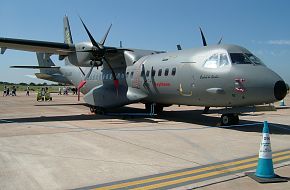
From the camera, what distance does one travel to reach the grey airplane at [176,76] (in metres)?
11.5

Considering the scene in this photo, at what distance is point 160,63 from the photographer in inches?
612

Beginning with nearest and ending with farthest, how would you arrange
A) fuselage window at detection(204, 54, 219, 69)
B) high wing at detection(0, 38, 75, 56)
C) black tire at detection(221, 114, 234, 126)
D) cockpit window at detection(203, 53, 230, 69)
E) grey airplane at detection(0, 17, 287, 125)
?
grey airplane at detection(0, 17, 287, 125) < cockpit window at detection(203, 53, 230, 69) < fuselage window at detection(204, 54, 219, 69) < black tire at detection(221, 114, 234, 126) < high wing at detection(0, 38, 75, 56)

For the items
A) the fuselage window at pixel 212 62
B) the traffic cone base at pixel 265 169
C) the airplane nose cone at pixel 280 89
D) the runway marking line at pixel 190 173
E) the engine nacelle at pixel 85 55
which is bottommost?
the runway marking line at pixel 190 173

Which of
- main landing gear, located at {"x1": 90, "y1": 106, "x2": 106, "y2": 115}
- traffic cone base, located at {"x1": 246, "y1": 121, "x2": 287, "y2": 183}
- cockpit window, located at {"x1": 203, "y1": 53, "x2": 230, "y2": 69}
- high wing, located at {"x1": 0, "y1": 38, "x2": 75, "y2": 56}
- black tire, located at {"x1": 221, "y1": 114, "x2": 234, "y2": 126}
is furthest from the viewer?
main landing gear, located at {"x1": 90, "y1": 106, "x2": 106, "y2": 115}

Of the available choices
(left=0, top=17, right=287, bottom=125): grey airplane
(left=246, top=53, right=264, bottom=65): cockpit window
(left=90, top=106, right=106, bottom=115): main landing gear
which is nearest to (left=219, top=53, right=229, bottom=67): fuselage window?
(left=0, top=17, right=287, bottom=125): grey airplane

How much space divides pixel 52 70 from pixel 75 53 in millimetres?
9785

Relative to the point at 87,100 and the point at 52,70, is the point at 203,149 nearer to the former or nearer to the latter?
the point at 87,100

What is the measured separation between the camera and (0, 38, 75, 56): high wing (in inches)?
627

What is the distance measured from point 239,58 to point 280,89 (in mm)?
2059

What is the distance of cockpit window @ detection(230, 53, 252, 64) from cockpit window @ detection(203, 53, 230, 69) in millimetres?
248

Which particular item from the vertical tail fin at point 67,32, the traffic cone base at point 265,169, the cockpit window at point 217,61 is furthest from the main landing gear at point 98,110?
the traffic cone base at point 265,169

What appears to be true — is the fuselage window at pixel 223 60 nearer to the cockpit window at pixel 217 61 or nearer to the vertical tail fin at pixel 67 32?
the cockpit window at pixel 217 61

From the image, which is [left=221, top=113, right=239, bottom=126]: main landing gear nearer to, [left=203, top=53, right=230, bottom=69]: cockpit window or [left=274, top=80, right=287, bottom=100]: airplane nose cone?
[left=203, top=53, right=230, bottom=69]: cockpit window

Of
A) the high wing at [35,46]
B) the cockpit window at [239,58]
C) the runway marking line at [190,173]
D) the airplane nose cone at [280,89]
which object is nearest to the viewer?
the runway marking line at [190,173]
